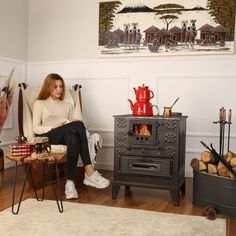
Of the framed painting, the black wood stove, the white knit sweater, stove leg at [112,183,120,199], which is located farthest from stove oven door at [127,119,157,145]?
the framed painting

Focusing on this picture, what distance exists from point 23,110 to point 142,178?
4.45 feet

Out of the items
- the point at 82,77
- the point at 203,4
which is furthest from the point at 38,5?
the point at 203,4

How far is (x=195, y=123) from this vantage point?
3.70 meters

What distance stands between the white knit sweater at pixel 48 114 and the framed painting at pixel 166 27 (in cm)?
95

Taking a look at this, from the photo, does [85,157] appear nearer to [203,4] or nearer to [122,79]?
[122,79]

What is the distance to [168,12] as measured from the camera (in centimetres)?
374

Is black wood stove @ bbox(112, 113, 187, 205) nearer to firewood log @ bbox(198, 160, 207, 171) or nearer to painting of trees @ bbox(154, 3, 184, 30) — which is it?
firewood log @ bbox(198, 160, 207, 171)

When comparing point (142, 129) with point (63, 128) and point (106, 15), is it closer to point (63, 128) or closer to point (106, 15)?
point (63, 128)

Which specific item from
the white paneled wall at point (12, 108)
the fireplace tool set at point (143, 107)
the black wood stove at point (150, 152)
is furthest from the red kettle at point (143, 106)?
the white paneled wall at point (12, 108)

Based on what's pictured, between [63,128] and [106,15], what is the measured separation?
161 centimetres

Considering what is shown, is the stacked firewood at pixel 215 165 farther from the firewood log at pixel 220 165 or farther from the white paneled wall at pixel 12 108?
the white paneled wall at pixel 12 108

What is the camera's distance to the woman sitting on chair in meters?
2.88

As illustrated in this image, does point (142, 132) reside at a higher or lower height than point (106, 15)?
lower

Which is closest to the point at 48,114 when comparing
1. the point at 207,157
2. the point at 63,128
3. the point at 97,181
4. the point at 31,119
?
the point at 31,119
